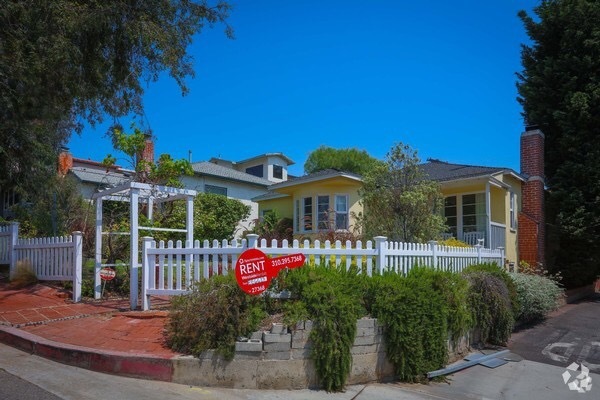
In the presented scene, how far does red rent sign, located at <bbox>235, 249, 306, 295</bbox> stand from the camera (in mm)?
5875

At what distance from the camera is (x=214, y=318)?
5.66 m

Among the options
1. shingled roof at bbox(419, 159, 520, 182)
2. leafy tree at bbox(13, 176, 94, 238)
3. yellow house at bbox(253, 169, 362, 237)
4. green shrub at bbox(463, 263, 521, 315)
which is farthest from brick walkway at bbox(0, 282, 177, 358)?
yellow house at bbox(253, 169, 362, 237)

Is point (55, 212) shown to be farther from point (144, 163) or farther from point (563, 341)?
point (563, 341)

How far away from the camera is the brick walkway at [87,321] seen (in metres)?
6.11

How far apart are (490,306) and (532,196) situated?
10.6m

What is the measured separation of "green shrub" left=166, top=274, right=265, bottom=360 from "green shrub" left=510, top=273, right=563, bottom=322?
695cm

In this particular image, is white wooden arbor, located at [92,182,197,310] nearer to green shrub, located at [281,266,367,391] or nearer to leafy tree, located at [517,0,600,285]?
green shrub, located at [281,266,367,391]

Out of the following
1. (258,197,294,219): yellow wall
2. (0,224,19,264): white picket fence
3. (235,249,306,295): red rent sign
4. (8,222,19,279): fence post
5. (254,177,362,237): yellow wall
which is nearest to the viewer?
(235,249,306,295): red rent sign

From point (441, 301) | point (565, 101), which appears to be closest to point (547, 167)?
point (565, 101)

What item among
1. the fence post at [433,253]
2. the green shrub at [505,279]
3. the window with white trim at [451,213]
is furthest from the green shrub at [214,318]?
the window with white trim at [451,213]

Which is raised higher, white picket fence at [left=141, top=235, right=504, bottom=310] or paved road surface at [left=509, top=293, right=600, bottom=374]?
white picket fence at [left=141, top=235, right=504, bottom=310]

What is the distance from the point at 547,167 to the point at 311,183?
9339 millimetres

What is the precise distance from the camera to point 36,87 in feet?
28.2

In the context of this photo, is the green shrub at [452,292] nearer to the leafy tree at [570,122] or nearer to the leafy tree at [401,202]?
the leafy tree at [401,202]
